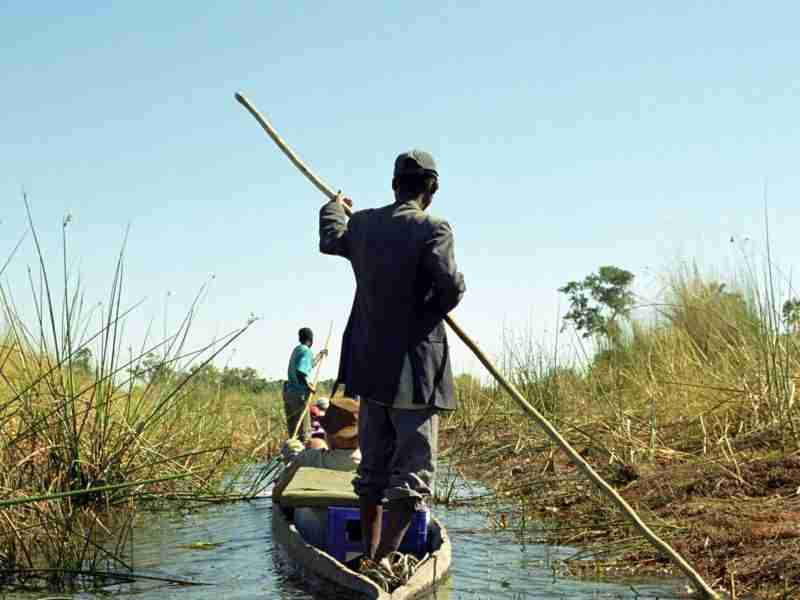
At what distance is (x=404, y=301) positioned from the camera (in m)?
5.57

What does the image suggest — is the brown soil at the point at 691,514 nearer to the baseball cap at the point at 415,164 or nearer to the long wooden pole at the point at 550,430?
the long wooden pole at the point at 550,430

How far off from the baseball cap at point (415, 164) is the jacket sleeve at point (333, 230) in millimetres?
493

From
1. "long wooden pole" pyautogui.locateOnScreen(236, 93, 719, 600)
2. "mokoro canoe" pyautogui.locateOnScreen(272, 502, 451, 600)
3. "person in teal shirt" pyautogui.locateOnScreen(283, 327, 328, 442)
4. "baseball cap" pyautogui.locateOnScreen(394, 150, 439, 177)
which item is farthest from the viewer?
"person in teal shirt" pyautogui.locateOnScreen(283, 327, 328, 442)

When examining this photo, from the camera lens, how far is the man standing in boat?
5.50m

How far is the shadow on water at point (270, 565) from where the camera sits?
19.6ft

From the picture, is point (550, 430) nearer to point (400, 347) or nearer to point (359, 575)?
point (400, 347)

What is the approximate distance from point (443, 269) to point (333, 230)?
85 cm

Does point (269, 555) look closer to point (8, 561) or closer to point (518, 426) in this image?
point (8, 561)

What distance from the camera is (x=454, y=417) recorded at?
17.3 metres

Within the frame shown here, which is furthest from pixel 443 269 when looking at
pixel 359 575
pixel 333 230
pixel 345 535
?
pixel 345 535

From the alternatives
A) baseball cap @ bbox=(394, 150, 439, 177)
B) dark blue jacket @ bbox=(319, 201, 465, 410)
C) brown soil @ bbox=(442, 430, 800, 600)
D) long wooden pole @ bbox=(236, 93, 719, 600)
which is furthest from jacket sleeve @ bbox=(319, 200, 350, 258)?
brown soil @ bbox=(442, 430, 800, 600)

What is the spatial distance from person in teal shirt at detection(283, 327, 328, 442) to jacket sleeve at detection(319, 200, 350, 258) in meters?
7.51

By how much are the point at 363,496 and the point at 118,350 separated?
2.48 metres

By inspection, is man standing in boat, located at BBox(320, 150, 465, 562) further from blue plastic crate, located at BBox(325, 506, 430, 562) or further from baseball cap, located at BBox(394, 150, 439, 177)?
blue plastic crate, located at BBox(325, 506, 430, 562)
